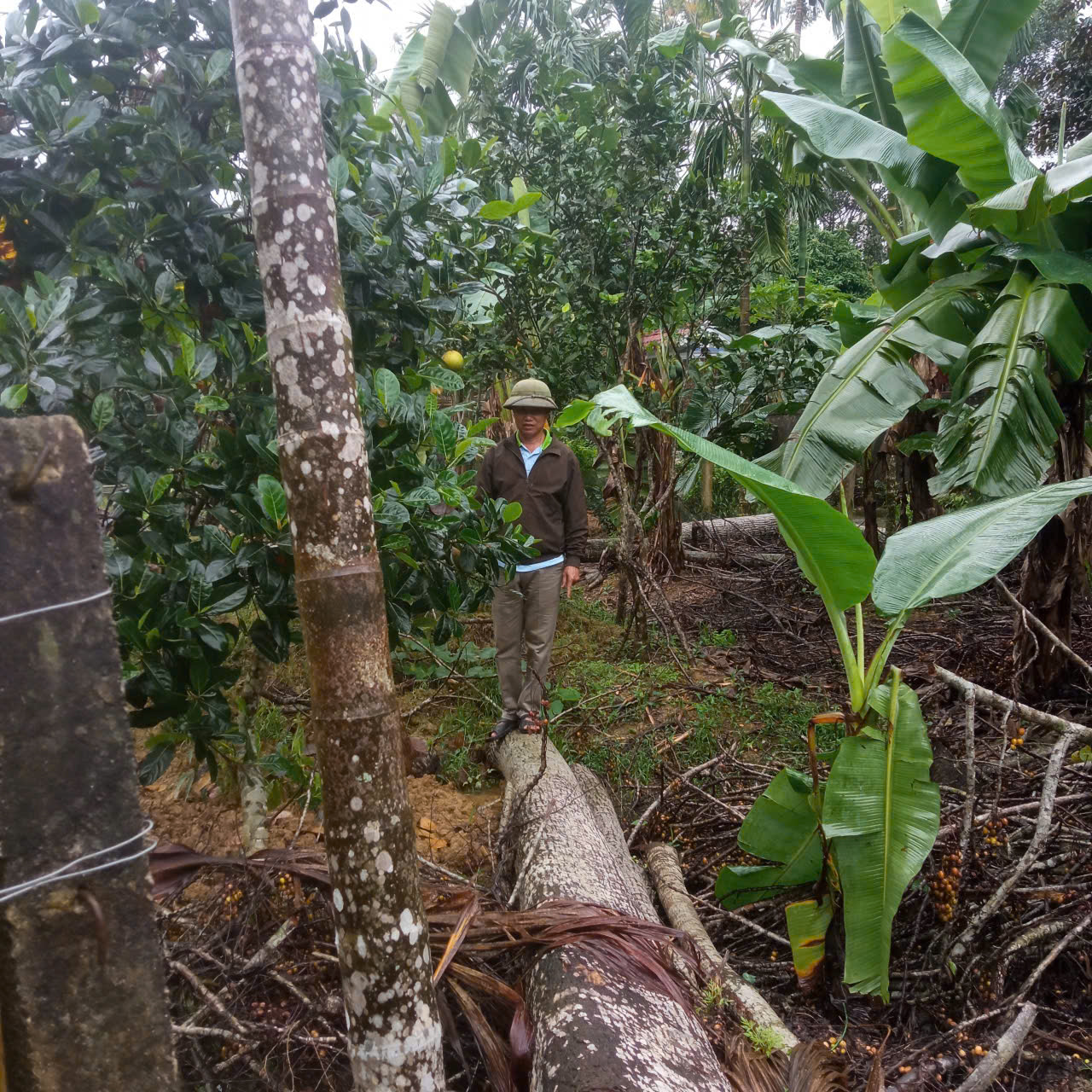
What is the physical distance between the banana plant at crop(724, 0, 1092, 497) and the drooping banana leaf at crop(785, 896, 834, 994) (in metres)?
1.63

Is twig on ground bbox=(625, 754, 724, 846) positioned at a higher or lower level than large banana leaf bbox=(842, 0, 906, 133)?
lower

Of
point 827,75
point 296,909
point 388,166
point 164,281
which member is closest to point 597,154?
point 827,75

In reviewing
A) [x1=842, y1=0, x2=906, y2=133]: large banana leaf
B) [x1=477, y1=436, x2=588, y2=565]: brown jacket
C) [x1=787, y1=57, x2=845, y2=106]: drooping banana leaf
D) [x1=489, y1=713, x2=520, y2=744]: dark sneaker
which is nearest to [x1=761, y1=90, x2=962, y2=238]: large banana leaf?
[x1=842, y1=0, x2=906, y2=133]: large banana leaf

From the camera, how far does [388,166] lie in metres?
2.54

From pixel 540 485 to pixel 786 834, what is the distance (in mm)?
2453

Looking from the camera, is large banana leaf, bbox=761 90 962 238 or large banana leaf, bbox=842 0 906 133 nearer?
large banana leaf, bbox=761 90 962 238

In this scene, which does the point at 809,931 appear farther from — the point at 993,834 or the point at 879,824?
the point at 993,834

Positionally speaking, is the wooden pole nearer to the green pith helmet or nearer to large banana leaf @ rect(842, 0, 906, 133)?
the green pith helmet

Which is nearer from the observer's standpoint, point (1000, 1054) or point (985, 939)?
point (1000, 1054)

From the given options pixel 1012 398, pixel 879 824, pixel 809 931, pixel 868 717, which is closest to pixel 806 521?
pixel 868 717

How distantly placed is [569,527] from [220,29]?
305 cm

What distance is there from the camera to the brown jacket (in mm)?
4625

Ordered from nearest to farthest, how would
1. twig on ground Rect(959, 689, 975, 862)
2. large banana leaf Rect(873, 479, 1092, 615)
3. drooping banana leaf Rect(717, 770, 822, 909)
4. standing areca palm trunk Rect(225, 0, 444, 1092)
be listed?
standing areca palm trunk Rect(225, 0, 444, 1092)
large banana leaf Rect(873, 479, 1092, 615)
twig on ground Rect(959, 689, 975, 862)
drooping banana leaf Rect(717, 770, 822, 909)

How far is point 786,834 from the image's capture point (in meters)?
2.74
